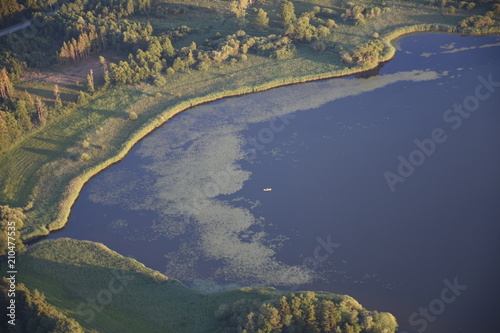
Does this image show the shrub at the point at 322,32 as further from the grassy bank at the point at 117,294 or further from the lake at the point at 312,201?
the grassy bank at the point at 117,294

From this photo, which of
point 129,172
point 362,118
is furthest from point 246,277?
point 362,118

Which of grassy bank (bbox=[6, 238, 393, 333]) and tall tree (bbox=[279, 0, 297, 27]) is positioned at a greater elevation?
tall tree (bbox=[279, 0, 297, 27])

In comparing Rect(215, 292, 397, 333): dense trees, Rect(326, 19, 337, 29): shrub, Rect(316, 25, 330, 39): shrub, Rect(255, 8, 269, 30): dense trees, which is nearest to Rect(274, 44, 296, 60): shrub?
Rect(316, 25, 330, 39): shrub

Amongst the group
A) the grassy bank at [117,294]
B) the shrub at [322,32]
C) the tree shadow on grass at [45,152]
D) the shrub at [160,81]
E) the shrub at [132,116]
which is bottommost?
the grassy bank at [117,294]

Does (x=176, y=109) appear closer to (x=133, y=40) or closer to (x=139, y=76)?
(x=139, y=76)

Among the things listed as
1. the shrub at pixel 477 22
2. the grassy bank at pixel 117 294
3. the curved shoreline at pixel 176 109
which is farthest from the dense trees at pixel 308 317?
the shrub at pixel 477 22

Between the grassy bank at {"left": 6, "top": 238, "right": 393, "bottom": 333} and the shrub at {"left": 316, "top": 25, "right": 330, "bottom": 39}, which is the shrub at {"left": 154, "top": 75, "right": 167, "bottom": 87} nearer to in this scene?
the shrub at {"left": 316, "top": 25, "right": 330, "bottom": 39}

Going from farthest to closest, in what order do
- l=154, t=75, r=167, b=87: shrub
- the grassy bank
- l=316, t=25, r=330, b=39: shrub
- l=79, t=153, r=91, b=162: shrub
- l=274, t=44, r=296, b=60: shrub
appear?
l=316, t=25, r=330, b=39: shrub, l=274, t=44, r=296, b=60: shrub, l=154, t=75, r=167, b=87: shrub, l=79, t=153, r=91, b=162: shrub, the grassy bank
